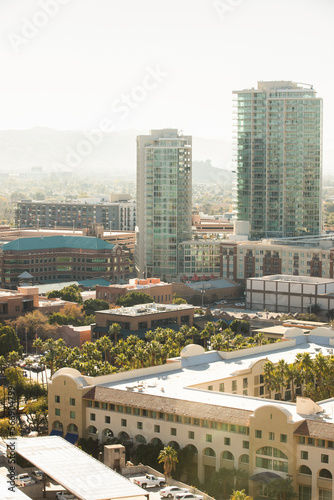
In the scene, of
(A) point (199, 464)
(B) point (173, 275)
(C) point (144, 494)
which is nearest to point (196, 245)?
(B) point (173, 275)

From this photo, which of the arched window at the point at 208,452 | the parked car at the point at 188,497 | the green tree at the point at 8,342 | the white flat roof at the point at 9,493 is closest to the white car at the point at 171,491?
the parked car at the point at 188,497

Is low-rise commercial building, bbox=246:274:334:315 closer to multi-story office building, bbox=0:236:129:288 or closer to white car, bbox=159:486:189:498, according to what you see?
multi-story office building, bbox=0:236:129:288

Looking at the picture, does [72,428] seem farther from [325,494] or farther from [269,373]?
[325,494]

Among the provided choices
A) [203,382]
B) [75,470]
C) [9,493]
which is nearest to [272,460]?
[75,470]

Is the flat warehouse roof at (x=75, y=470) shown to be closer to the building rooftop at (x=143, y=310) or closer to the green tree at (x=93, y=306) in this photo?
the building rooftop at (x=143, y=310)

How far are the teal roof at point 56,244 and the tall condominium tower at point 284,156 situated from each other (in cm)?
2931

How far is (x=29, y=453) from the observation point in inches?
2375

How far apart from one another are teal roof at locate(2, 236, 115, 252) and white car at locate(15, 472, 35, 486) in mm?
118324

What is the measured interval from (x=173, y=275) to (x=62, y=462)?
119068mm

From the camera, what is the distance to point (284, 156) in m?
187

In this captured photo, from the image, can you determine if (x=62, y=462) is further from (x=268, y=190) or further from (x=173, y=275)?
(x=268, y=190)

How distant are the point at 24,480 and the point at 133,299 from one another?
252 ft

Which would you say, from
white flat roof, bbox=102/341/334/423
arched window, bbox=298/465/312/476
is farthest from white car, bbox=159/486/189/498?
white flat roof, bbox=102/341/334/423

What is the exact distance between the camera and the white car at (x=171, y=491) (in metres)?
57.9
